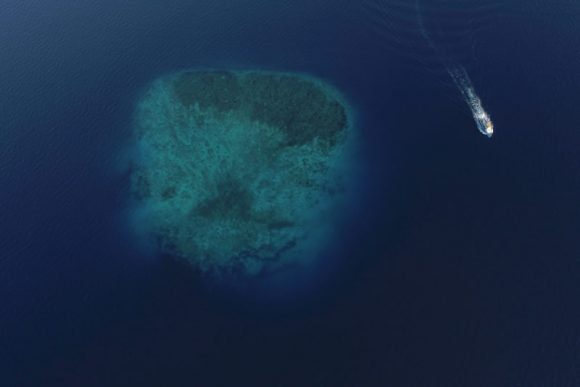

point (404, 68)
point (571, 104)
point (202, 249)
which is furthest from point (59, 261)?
point (571, 104)

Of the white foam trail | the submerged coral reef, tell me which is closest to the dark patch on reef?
the submerged coral reef

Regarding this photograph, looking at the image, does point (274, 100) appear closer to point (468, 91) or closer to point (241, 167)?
point (241, 167)

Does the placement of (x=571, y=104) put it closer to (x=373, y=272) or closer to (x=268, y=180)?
(x=373, y=272)

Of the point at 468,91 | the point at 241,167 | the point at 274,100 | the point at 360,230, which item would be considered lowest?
the point at 360,230

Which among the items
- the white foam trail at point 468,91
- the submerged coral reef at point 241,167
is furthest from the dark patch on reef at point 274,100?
the white foam trail at point 468,91

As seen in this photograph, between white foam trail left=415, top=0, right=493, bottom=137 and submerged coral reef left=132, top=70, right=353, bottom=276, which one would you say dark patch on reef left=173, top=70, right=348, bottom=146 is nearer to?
submerged coral reef left=132, top=70, right=353, bottom=276

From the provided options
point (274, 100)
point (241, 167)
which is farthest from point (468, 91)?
point (241, 167)
